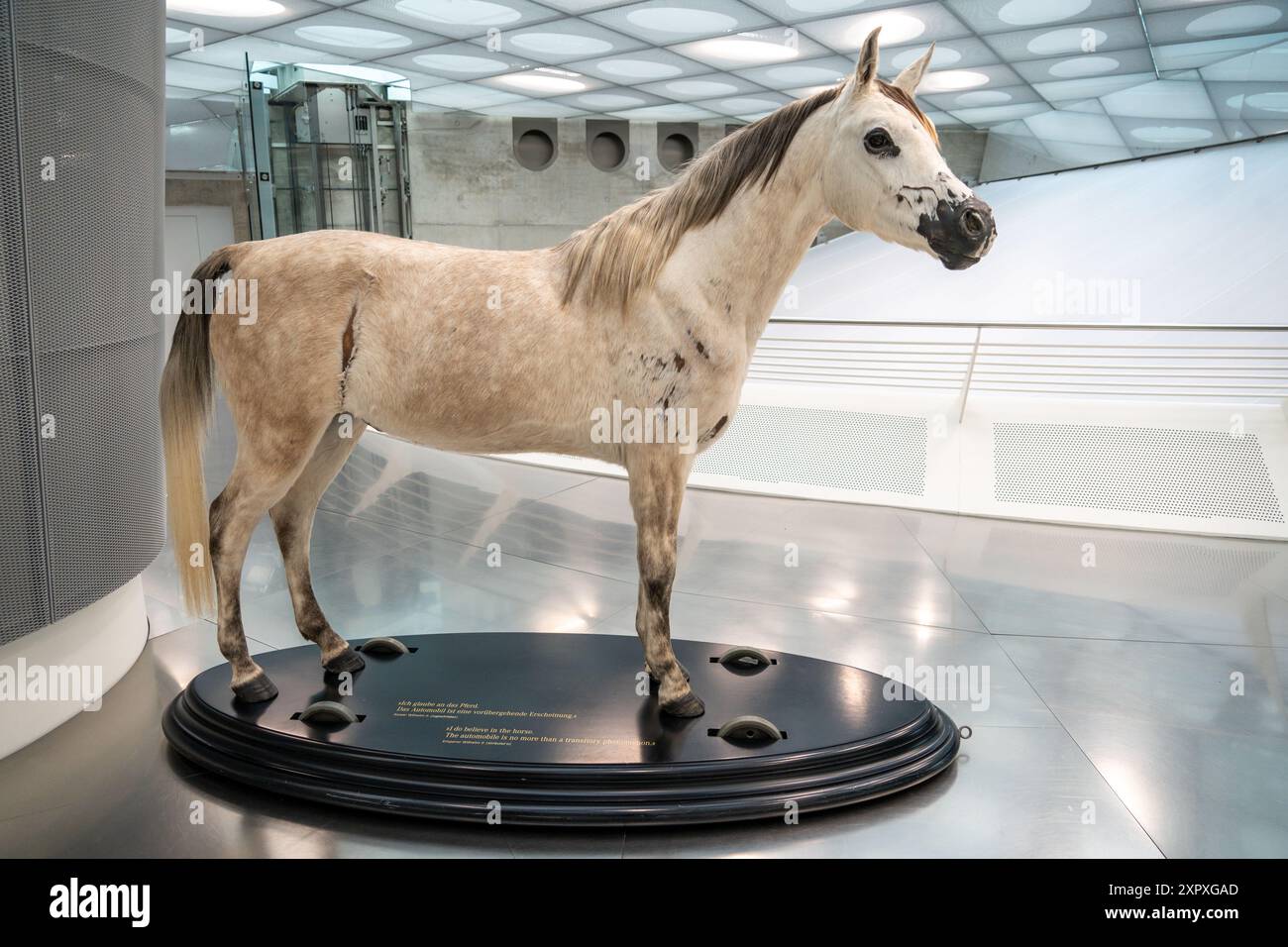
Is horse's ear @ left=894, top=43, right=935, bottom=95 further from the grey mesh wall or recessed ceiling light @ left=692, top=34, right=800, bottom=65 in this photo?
recessed ceiling light @ left=692, top=34, right=800, bottom=65

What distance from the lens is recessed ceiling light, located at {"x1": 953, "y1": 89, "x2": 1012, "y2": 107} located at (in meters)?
11.5

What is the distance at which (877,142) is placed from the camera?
2.32 meters

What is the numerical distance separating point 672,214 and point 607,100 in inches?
390

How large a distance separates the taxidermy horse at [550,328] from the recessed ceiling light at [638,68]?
26.1ft

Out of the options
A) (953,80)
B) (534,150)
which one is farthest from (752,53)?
(953,80)

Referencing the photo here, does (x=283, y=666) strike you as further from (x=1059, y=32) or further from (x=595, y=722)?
(x=1059, y=32)

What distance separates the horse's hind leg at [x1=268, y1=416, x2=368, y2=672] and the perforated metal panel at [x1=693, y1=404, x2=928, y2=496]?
375 centimetres

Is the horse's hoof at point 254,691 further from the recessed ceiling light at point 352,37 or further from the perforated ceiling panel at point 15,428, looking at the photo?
the recessed ceiling light at point 352,37

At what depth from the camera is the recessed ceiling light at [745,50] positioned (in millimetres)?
9031

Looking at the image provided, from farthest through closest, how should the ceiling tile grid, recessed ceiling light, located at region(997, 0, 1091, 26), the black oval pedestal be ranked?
1. the ceiling tile grid
2. recessed ceiling light, located at region(997, 0, 1091, 26)
3. the black oval pedestal
